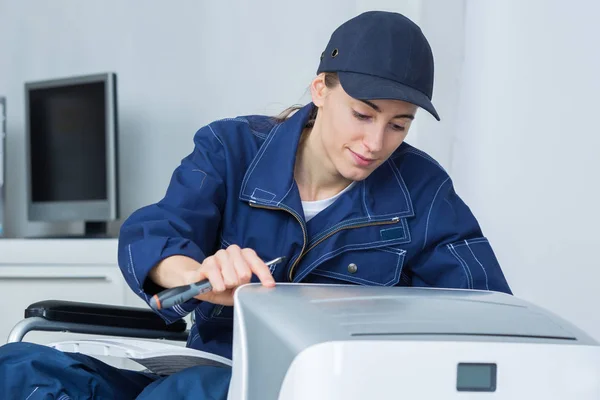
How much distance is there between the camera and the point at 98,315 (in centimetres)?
142

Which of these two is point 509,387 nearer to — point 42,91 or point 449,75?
point 449,75

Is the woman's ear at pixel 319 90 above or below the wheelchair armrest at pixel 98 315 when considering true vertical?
above

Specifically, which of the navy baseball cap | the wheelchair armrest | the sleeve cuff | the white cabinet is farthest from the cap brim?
the white cabinet

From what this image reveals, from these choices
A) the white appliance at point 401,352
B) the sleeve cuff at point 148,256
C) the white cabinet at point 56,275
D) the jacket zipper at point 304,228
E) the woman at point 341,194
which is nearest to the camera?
the white appliance at point 401,352

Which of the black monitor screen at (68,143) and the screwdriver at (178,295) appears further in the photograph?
the black monitor screen at (68,143)

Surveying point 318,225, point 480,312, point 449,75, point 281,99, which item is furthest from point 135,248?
point 281,99

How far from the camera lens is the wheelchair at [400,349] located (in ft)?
2.08

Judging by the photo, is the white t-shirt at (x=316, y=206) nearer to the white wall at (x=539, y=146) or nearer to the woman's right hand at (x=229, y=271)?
the woman's right hand at (x=229, y=271)

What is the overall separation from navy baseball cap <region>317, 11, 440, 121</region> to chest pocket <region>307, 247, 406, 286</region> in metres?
0.24

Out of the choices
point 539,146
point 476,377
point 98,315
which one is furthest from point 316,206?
point 539,146

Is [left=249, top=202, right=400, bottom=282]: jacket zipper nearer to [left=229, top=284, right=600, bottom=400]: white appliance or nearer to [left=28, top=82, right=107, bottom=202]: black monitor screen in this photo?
[left=229, top=284, right=600, bottom=400]: white appliance

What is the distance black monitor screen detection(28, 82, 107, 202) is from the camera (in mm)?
3027

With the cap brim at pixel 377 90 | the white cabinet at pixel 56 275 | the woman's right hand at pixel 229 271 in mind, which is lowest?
the white cabinet at pixel 56 275

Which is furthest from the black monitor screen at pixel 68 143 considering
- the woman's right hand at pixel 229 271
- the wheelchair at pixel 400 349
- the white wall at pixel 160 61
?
the wheelchair at pixel 400 349
